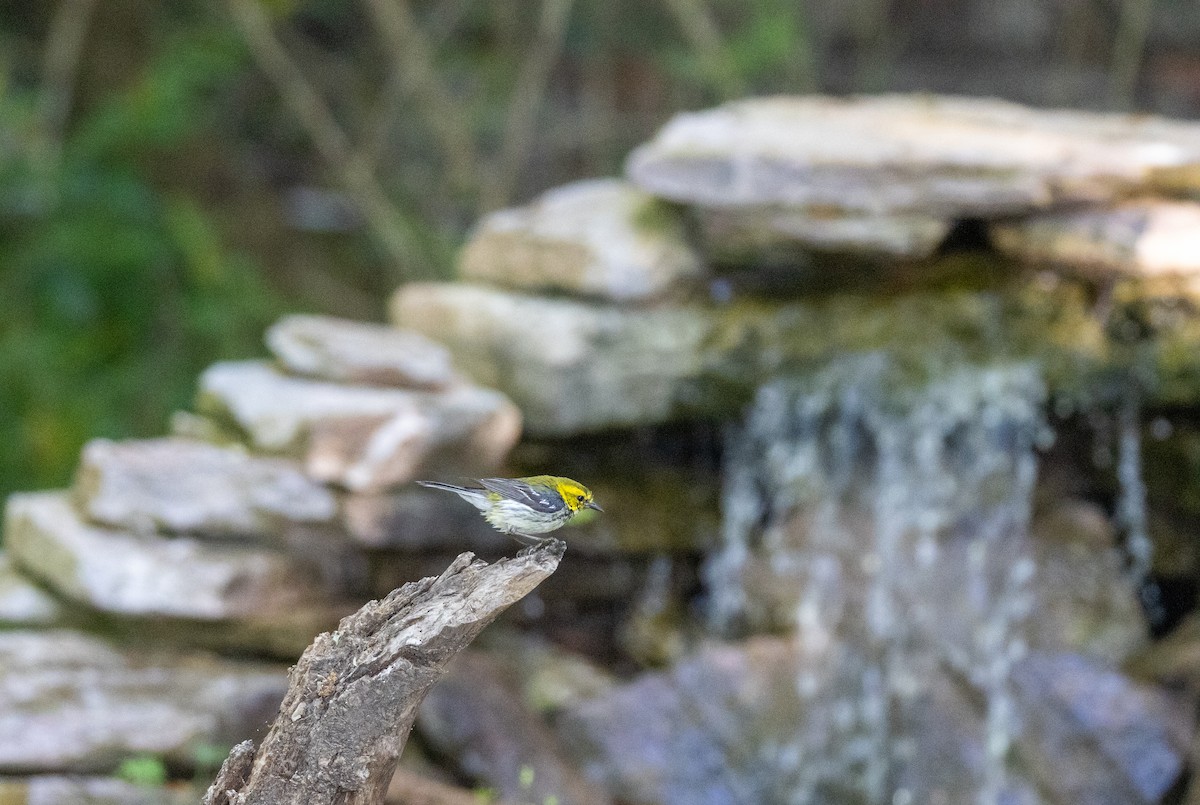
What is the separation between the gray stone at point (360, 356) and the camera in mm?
4109

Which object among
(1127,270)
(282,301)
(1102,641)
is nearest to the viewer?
(1127,270)

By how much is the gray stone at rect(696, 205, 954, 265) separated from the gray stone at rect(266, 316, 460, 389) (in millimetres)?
1143

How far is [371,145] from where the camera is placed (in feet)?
21.4

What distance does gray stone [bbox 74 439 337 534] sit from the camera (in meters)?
3.61

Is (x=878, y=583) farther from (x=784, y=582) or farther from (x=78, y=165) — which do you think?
(x=78, y=165)

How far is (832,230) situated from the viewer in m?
3.92

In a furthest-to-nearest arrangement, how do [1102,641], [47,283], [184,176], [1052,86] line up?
[1052,86] < [184,176] < [47,283] < [1102,641]

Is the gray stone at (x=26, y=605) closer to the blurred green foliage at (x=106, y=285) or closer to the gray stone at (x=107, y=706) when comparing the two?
the gray stone at (x=107, y=706)

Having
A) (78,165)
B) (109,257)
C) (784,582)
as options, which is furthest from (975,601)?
(78,165)

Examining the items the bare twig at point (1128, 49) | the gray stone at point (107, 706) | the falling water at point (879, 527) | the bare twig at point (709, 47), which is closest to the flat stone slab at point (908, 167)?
the falling water at point (879, 527)

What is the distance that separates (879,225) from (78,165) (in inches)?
188

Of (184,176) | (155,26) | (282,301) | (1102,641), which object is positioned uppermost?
(155,26)

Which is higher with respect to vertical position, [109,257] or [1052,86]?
[1052,86]

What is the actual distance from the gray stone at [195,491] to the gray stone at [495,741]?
0.73m
